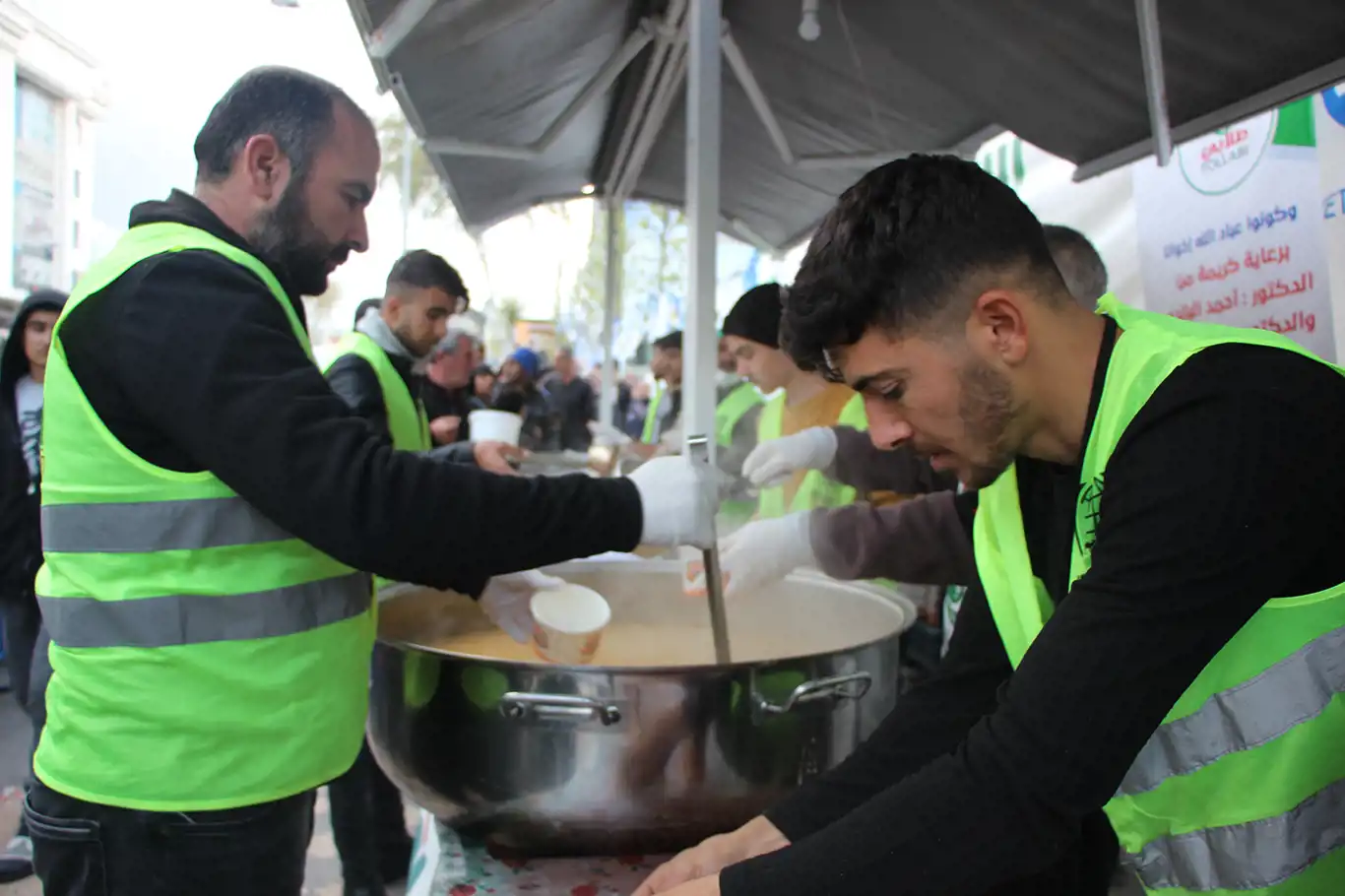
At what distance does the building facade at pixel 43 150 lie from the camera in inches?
234

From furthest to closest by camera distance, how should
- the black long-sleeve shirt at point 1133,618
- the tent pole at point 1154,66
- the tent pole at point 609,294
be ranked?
the tent pole at point 609,294
the tent pole at point 1154,66
the black long-sleeve shirt at point 1133,618

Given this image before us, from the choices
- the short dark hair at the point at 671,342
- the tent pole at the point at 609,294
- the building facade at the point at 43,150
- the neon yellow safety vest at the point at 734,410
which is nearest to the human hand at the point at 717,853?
the neon yellow safety vest at the point at 734,410

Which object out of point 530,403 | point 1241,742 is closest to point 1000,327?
point 1241,742

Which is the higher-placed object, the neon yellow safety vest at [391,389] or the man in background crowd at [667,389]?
the man in background crowd at [667,389]

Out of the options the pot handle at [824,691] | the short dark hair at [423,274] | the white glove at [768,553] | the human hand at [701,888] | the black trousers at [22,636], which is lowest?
the black trousers at [22,636]

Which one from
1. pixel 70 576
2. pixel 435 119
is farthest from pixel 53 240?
pixel 70 576

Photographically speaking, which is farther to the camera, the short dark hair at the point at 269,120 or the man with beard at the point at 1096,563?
the short dark hair at the point at 269,120

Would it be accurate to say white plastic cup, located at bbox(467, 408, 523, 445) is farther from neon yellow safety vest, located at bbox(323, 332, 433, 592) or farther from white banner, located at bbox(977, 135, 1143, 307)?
white banner, located at bbox(977, 135, 1143, 307)

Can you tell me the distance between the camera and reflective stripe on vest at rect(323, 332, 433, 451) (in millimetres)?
2367

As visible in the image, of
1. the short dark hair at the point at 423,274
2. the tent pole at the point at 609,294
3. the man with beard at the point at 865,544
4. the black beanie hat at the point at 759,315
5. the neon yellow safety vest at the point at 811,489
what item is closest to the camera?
the man with beard at the point at 865,544

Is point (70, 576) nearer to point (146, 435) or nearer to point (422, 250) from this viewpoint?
point (146, 435)

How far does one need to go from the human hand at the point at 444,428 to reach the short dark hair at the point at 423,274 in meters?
1.14

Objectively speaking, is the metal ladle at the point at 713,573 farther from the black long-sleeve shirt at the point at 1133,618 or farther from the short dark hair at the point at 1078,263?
the short dark hair at the point at 1078,263

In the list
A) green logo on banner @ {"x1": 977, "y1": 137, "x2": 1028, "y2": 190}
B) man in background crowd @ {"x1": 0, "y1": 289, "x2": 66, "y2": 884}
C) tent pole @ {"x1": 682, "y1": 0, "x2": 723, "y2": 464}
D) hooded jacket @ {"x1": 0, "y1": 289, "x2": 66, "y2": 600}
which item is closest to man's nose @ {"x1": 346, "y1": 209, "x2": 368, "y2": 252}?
tent pole @ {"x1": 682, "y1": 0, "x2": 723, "y2": 464}
